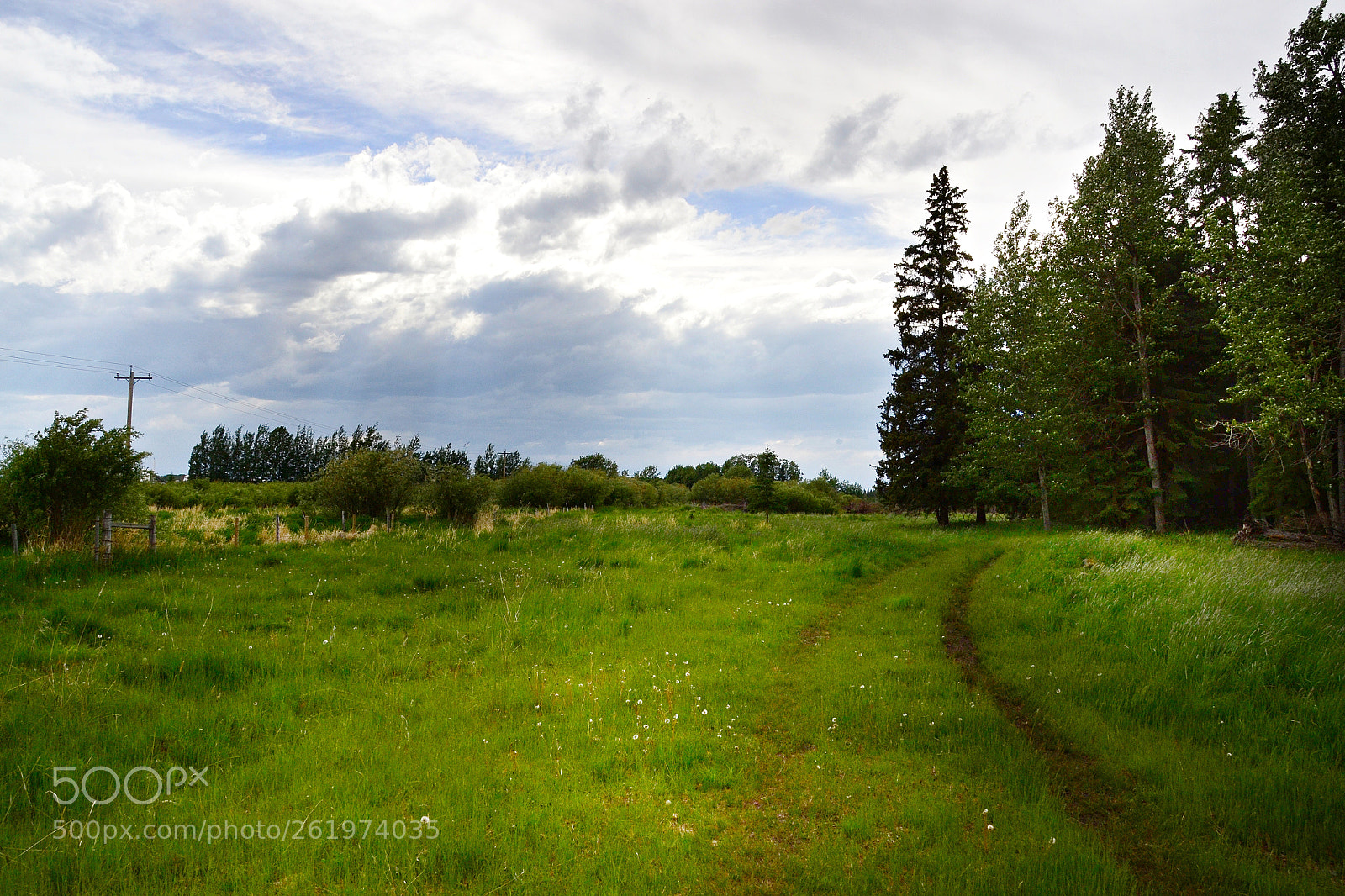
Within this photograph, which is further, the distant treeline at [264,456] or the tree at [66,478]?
the distant treeline at [264,456]

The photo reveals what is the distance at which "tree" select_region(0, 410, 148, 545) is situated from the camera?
54.5 ft

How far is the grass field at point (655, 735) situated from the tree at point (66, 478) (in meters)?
4.46

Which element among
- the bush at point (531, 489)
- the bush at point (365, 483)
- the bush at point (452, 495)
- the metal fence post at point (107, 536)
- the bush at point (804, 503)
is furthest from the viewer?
the bush at point (804, 503)

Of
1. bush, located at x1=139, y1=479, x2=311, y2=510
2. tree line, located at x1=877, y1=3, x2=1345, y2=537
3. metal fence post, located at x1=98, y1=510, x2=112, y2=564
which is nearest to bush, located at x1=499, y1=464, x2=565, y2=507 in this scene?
bush, located at x1=139, y1=479, x2=311, y2=510

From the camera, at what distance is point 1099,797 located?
6.01 metres

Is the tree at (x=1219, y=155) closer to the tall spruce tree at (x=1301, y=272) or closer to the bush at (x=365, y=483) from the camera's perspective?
the tall spruce tree at (x=1301, y=272)

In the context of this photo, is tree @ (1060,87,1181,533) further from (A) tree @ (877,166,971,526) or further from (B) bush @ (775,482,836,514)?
(B) bush @ (775,482,836,514)

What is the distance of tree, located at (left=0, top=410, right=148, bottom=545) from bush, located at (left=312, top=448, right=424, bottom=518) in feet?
51.1

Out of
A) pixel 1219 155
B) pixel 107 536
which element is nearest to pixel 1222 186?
pixel 1219 155

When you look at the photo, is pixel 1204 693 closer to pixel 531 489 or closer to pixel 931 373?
pixel 931 373

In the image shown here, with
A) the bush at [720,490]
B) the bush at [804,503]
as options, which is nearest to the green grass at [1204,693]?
the bush at [804,503]

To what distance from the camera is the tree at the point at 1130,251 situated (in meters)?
30.0

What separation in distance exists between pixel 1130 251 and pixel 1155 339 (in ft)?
15.1

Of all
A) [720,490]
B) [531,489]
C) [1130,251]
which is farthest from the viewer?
[720,490]
